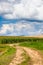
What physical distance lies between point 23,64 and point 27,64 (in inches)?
24.1

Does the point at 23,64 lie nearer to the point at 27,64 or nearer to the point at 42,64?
the point at 27,64

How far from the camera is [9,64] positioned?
26781 millimetres

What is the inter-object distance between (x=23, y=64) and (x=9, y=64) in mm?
1605

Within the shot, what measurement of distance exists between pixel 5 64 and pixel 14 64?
101 centimetres

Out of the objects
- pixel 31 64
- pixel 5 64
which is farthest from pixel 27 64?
pixel 5 64

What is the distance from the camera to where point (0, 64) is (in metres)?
26.8

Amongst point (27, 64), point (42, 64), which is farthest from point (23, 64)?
point (42, 64)

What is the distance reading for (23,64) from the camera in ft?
89.0

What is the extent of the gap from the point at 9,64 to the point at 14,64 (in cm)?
57

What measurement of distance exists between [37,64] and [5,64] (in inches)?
141

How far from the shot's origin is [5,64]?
87.9 ft

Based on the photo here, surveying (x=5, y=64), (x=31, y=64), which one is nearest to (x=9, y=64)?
(x=5, y=64)

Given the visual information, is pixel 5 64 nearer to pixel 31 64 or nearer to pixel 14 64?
pixel 14 64

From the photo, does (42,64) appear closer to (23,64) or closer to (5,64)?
(23,64)
